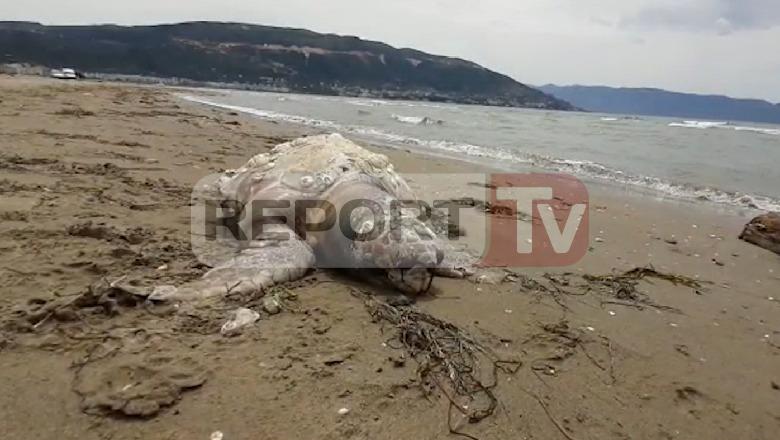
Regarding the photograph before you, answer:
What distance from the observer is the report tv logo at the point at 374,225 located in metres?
4.23

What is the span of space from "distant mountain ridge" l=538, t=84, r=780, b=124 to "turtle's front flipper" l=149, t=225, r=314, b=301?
139 m

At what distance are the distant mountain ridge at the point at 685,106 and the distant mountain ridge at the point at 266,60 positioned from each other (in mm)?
44953

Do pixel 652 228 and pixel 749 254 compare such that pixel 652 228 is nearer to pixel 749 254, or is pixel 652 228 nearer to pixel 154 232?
pixel 749 254

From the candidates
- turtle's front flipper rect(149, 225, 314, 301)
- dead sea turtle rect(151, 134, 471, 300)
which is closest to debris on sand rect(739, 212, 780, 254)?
dead sea turtle rect(151, 134, 471, 300)

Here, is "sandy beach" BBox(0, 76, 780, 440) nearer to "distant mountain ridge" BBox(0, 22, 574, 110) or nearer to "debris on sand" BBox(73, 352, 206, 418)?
"debris on sand" BBox(73, 352, 206, 418)

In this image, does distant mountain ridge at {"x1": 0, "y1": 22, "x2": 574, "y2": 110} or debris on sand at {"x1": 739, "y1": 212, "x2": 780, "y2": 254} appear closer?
debris on sand at {"x1": 739, "y1": 212, "x2": 780, "y2": 254}

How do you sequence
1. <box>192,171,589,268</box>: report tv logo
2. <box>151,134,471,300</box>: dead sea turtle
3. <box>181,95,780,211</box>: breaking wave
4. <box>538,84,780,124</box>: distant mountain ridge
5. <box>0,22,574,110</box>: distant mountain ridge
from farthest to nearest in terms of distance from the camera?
<box>538,84,780,124</box>: distant mountain ridge, <box>0,22,574,110</box>: distant mountain ridge, <box>181,95,780,211</box>: breaking wave, <box>192,171,589,268</box>: report tv logo, <box>151,134,471,300</box>: dead sea turtle

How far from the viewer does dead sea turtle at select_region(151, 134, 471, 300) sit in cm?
398

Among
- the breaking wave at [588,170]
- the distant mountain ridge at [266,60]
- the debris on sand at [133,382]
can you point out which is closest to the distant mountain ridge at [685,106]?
the distant mountain ridge at [266,60]

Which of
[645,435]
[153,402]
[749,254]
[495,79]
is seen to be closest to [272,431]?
[153,402]

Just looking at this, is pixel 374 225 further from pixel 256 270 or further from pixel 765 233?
pixel 765 233

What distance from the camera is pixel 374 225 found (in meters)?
4.25

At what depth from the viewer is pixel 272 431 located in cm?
229

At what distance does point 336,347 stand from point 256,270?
1.18 metres
